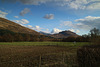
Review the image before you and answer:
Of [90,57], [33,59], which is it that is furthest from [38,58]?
[90,57]

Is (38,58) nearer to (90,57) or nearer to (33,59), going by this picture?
(33,59)

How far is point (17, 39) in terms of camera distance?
124562 millimetres

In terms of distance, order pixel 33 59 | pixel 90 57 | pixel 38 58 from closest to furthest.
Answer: pixel 90 57
pixel 33 59
pixel 38 58

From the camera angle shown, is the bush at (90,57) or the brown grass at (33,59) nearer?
the bush at (90,57)

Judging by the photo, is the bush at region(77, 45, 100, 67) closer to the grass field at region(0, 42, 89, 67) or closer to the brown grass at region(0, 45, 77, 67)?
the grass field at region(0, 42, 89, 67)

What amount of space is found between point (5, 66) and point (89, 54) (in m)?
11.4

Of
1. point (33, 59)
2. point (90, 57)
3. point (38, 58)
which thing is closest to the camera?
point (90, 57)

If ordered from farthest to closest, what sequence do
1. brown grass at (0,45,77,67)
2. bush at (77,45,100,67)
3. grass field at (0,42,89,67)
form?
brown grass at (0,45,77,67), grass field at (0,42,89,67), bush at (77,45,100,67)

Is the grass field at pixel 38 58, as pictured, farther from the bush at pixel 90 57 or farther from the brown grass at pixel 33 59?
the bush at pixel 90 57

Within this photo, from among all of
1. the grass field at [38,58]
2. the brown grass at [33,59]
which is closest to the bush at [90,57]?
the grass field at [38,58]

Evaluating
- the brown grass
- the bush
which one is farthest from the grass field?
the bush

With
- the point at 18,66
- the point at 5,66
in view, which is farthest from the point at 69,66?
the point at 5,66

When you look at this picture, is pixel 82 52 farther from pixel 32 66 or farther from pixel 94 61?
pixel 32 66

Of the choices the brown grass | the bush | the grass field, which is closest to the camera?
the bush
